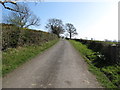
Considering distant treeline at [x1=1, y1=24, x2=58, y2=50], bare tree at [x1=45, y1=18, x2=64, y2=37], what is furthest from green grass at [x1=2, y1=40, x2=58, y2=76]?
bare tree at [x1=45, y1=18, x2=64, y2=37]

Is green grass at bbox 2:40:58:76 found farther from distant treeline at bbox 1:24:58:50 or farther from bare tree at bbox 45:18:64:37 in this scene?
bare tree at bbox 45:18:64:37

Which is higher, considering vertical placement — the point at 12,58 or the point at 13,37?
the point at 13,37

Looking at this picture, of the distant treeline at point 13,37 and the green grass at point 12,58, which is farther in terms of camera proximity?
the distant treeline at point 13,37

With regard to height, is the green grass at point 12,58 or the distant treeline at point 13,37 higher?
the distant treeline at point 13,37

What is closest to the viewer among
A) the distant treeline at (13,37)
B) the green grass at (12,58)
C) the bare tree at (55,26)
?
the green grass at (12,58)

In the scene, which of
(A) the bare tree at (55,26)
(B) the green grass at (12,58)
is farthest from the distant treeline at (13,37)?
(A) the bare tree at (55,26)

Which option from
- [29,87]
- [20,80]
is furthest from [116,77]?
[20,80]

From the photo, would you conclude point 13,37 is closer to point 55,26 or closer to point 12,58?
point 12,58

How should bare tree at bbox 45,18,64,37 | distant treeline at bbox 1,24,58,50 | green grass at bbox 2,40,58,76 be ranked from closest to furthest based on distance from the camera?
green grass at bbox 2,40,58,76
distant treeline at bbox 1,24,58,50
bare tree at bbox 45,18,64,37

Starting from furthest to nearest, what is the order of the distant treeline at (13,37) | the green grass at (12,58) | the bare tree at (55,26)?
the bare tree at (55,26), the distant treeline at (13,37), the green grass at (12,58)

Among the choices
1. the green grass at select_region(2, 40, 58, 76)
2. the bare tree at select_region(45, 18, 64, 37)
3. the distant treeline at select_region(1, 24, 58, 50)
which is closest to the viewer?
the green grass at select_region(2, 40, 58, 76)

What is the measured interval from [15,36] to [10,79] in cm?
692

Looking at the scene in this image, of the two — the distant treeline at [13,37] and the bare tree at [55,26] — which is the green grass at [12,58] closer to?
the distant treeline at [13,37]

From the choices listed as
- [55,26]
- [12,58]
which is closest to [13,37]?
[12,58]
